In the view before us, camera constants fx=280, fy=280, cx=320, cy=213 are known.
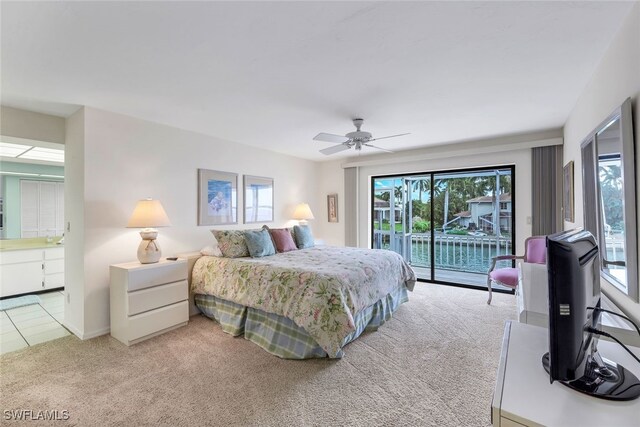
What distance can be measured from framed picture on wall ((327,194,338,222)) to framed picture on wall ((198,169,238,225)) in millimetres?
2183

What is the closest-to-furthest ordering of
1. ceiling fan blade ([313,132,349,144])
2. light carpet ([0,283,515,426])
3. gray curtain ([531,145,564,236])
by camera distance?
light carpet ([0,283,515,426]), ceiling fan blade ([313,132,349,144]), gray curtain ([531,145,564,236])

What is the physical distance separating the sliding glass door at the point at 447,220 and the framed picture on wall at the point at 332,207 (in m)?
0.78

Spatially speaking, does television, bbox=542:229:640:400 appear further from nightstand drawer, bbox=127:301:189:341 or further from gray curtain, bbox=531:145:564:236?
gray curtain, bbox=531:145:564:236

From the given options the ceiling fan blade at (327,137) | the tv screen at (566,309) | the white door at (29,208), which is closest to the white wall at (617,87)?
the tv screen at (566,309)

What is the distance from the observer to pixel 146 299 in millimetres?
2885

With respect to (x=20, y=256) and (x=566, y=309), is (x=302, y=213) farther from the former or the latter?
(x=566, y=309)

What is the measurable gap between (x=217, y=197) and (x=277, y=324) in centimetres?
226

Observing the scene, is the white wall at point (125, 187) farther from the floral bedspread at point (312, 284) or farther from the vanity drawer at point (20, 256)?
the vanity drawer at point (20, 256)

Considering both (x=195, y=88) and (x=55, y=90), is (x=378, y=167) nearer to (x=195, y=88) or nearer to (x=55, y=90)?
(x=195, y=88)

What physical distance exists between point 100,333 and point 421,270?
5001 mm

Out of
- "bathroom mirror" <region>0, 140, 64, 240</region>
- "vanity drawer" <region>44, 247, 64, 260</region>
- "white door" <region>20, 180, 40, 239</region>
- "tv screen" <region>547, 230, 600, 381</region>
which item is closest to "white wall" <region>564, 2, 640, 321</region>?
"tv screen" <region>547, 230, 600, 381</region>

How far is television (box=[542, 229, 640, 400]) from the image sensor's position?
2.68 ft

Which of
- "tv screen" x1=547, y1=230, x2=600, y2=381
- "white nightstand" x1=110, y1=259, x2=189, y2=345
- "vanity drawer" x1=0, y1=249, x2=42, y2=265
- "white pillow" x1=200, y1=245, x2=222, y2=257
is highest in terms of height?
"tv screen" x1=547, y1=230, x2=600, y2=381

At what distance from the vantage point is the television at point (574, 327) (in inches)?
32.2
